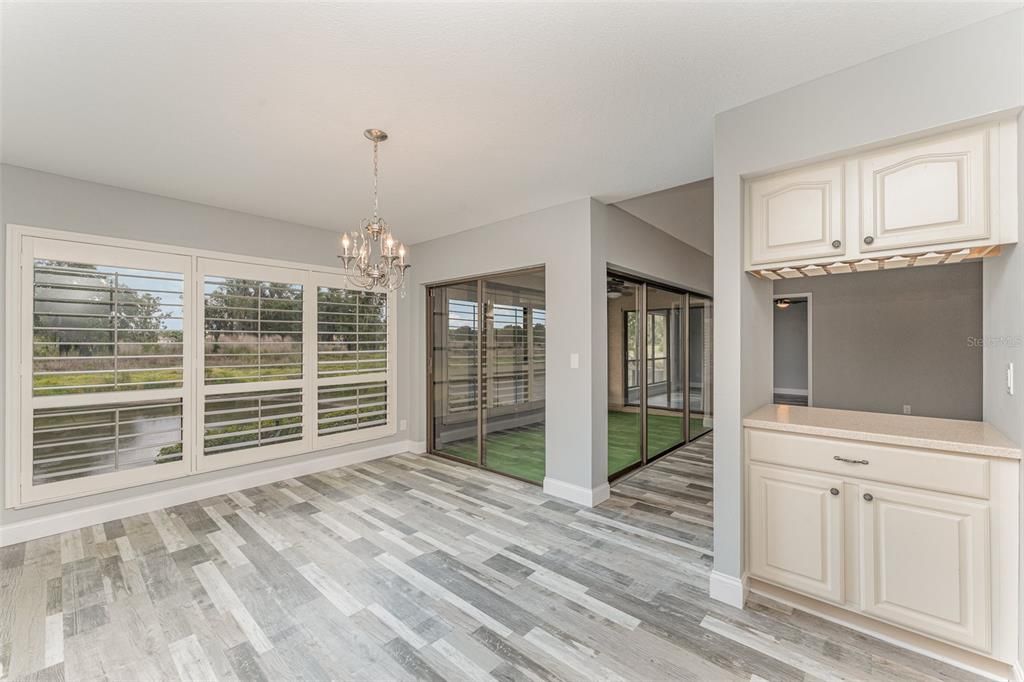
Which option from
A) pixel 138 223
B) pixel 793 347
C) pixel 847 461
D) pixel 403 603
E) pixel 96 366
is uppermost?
pixel 138 223

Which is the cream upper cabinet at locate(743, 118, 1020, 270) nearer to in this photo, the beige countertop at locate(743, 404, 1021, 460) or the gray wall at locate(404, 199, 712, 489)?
the beige countertop at locate(743, 404, 1021, 460)

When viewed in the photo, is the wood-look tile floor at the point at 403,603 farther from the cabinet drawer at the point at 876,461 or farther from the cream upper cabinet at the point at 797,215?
the cream upper cabinet at the point at 797,215

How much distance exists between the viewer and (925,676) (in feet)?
5.67

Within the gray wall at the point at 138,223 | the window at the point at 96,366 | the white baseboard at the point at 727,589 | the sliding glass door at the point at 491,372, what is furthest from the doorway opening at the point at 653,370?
the window at the point at 96,366

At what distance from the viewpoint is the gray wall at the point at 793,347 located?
323 inches

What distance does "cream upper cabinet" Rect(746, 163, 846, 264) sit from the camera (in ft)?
6.79

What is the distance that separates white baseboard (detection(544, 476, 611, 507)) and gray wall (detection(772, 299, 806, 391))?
651cm

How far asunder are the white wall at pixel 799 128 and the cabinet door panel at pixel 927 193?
0.12 meters

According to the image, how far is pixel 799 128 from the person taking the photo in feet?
6.90

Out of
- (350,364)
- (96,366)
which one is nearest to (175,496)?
(96,366)

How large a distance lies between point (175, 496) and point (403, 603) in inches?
109

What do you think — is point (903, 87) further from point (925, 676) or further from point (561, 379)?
point (561, 379)
